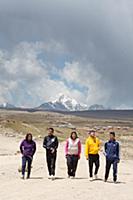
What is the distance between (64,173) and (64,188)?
6749 mm

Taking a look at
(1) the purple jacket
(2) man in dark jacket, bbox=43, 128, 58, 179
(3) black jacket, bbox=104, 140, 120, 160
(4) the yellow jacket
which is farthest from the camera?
(1) the purple jacket

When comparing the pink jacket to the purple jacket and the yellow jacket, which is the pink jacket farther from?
the purple jacket

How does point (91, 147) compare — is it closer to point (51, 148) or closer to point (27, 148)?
point (51, 148)

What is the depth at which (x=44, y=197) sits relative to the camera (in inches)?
649

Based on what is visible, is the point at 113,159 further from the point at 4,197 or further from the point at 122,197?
the point at 4,197

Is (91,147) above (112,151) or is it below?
above

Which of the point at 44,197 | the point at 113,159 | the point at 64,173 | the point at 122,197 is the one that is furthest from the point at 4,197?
the point at 64,173

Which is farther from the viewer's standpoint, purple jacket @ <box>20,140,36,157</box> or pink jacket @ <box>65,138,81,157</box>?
purple jacket @ <box>20,140,36,157</box>

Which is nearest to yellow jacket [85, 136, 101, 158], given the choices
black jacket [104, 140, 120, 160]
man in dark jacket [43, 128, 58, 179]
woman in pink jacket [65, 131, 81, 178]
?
black jacket [104, 140, 120, 160]

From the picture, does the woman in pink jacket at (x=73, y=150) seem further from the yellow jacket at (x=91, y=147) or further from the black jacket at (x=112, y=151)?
the black jacket at (x=112, y=151)

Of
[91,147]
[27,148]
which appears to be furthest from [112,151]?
[27,148]

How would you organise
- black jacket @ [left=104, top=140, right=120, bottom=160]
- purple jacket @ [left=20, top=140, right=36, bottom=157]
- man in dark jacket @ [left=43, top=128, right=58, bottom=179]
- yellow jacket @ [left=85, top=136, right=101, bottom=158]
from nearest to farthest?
black jacket @ [left=104, top=140, right=120, bottom=160], yellow jacket @ [left=85, top=136, right=101, bottom=158], man in dark jacket @ [left=43, top=128, right=58, bottom=179], purple jacket @ [left=20, top=140, right=36, bottom=157]

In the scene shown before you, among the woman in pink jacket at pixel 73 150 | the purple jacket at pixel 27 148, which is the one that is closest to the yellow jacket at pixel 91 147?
the woman in pink jacket at pixel 73 150

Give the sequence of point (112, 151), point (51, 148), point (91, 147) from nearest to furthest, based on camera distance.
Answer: point (112, 151) → point (91, 147) → point (51, 148)
